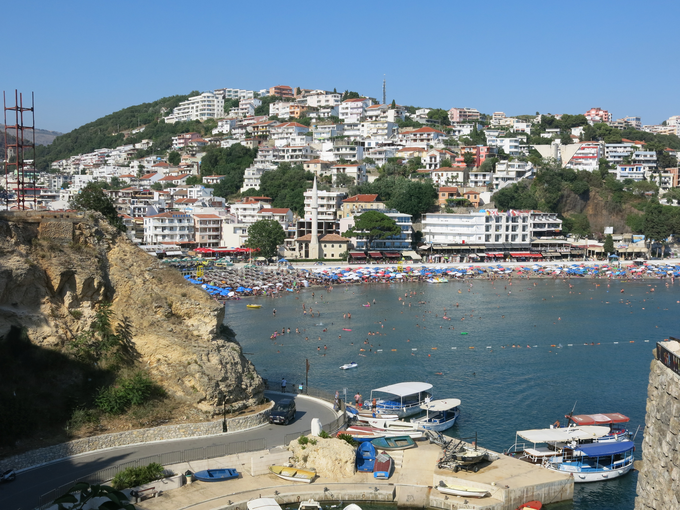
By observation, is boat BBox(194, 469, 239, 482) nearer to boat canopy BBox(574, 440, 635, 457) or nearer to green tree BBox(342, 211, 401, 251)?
boat canopy BBox(574, 440, 635, 457)

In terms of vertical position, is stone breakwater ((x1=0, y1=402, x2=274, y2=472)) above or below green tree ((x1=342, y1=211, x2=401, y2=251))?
below

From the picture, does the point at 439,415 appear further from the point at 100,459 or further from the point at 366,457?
the point at 100,459

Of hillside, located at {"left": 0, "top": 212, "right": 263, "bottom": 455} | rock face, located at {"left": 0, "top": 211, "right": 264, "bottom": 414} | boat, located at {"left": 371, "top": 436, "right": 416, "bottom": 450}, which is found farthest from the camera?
boat, located at {"left": 371, "top": 436, "right": 416, "bottom": 450}

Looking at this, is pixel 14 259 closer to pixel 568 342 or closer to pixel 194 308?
pixel 194 308

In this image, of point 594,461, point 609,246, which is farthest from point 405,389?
point 609,246

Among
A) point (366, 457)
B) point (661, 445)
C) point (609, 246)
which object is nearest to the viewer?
point (661, 445)

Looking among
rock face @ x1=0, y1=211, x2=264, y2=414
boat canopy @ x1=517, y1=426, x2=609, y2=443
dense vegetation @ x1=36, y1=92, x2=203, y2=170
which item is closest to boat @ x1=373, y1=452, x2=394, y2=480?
rock face @ x1=0, y1=211, x2=264, y2=414
